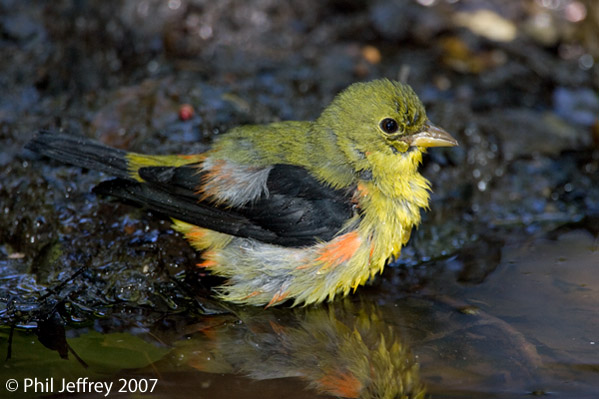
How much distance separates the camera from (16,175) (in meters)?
4.93

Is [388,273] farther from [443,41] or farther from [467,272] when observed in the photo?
[443,41]

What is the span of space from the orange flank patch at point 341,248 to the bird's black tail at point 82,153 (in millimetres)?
1346

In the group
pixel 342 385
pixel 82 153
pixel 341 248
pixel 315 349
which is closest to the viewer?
pixel 342 385

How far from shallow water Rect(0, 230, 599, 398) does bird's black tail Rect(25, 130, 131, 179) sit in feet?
3.15

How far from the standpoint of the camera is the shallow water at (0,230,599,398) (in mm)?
3398

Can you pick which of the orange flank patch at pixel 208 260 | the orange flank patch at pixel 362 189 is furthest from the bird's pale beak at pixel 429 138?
the orange flank patch at pixel 208 260

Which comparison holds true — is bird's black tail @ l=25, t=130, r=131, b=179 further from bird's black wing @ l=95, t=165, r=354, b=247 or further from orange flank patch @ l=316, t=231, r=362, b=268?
orange flank patch @ l=316, t=231, r=362, b=268

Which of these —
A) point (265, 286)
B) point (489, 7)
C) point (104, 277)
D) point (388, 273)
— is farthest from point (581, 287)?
point (489, 7)

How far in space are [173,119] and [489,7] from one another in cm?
353

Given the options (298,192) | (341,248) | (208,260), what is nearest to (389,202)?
(341,248)

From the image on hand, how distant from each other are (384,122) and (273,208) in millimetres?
861

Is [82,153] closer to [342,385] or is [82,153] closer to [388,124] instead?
[388,124]

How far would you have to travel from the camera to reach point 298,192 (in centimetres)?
413

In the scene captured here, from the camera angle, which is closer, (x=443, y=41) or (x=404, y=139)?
(x=404, y=139)
